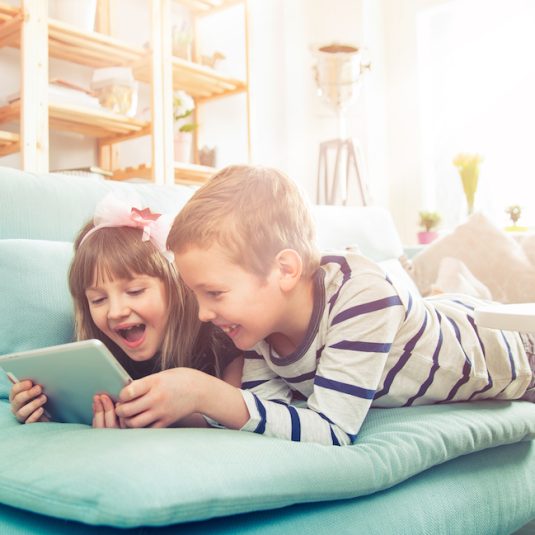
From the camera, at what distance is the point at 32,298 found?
3.92ft

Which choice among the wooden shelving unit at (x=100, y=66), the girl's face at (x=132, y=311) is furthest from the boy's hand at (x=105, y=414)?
the wooden shelving unit at (x=100, y=66)

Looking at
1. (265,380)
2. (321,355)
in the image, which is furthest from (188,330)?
(321,355)

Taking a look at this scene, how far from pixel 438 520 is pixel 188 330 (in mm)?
543

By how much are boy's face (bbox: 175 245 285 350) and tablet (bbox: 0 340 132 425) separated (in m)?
0.18

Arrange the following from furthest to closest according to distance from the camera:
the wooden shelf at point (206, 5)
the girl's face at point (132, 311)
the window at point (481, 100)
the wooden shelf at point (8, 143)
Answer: the window at point (481, 100) < the wooden shelf at point (206, 5) < the wooden shelf at point (8, 143) < the girl's face at point (132, 311)

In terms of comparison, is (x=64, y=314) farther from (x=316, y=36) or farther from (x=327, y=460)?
(x=316, y=36)

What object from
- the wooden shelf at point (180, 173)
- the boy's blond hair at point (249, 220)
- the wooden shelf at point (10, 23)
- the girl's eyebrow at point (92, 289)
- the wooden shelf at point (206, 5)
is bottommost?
the girl's eyebrow at point (92, 289)

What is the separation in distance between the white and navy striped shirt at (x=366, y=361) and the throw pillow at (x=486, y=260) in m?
0.91

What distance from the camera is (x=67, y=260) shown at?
126 centimetres

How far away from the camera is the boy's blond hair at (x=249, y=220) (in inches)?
38.6

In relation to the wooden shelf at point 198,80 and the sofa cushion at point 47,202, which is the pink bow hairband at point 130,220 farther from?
the wooden shelf at point 198,80

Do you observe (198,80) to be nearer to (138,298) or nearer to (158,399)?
(138,298)

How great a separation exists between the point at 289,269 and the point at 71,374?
355mm

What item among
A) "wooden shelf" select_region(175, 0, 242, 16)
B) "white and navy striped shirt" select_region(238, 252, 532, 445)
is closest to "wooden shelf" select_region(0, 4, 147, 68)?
"wooden shelf" select_region(175, 0, 242, 16)
